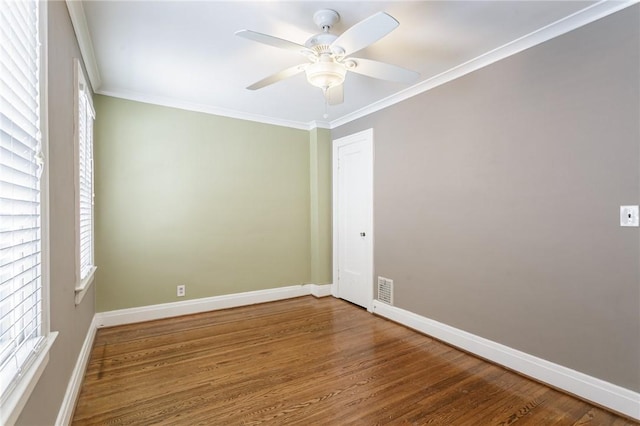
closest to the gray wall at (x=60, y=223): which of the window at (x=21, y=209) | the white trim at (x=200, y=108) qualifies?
the window at (x=21, y=209)

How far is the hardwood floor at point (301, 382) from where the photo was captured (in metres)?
1.85

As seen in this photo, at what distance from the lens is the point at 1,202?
978mm

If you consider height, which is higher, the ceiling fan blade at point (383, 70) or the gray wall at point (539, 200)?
the ceiling fan blade at point (383, 70)

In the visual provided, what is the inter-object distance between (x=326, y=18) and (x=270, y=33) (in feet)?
1.48

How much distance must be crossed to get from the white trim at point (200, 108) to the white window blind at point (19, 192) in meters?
2.19

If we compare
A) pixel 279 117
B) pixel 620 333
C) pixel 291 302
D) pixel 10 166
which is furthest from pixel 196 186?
pixel 620 333

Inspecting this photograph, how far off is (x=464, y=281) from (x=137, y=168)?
3429 mm

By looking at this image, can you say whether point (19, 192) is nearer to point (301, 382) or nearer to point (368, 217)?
point (301, 382)

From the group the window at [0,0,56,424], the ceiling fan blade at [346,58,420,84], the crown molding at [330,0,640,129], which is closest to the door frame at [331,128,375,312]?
the crown molding at [330,0,640,129]

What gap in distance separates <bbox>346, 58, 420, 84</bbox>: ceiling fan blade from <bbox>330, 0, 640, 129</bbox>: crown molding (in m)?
0.88

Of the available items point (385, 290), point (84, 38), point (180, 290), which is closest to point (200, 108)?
point (84, 38)

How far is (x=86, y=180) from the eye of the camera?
262cm

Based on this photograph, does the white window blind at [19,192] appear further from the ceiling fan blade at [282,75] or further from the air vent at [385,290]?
the air vent at [385,290]

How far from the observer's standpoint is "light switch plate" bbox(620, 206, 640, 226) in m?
1.80
